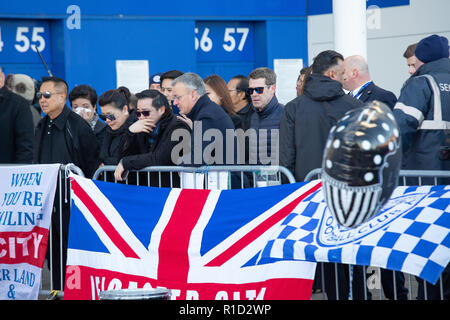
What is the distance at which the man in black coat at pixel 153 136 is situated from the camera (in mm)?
6242

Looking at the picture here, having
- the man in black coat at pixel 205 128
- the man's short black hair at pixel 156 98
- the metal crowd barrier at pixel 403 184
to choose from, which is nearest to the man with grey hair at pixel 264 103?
the man in black coat at pixel 205 128

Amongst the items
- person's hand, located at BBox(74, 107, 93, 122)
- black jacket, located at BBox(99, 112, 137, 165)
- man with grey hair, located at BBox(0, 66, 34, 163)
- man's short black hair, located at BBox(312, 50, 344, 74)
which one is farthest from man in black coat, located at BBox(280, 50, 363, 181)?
person's hand, located at BBox(74, 107, 93, 122)

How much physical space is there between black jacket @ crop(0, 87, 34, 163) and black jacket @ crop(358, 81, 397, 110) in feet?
11.0

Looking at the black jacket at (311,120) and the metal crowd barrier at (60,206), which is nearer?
the black jacket at (311,120)

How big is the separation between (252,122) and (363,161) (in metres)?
5.27

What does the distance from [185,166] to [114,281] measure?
1.06 meters

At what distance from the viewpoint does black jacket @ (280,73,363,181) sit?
241 inches

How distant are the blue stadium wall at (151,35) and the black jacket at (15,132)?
20.6 feet

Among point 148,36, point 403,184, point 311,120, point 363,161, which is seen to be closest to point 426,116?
point 403,184

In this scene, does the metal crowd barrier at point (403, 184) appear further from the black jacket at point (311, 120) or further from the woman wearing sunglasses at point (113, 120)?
the woman wearing sunglasses at point (113, 120)

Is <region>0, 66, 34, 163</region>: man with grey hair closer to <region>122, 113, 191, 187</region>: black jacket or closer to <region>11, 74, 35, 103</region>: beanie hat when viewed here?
<region>122, 113, 191, 187</region>: black jacket

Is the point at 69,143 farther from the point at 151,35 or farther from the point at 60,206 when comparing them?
the point at 151,35

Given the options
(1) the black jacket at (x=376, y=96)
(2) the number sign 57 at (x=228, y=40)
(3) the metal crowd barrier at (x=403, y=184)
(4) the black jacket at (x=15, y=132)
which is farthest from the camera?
(2) the number sign 57 at (x=228, y=40)

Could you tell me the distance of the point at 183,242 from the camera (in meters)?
5.59
